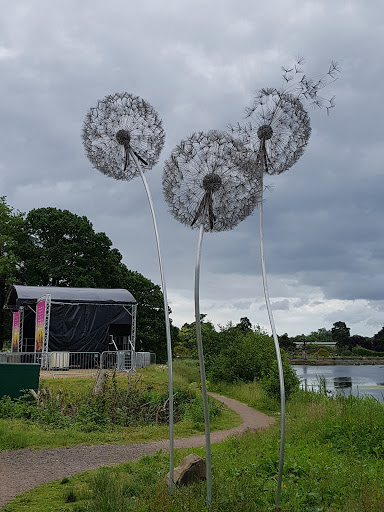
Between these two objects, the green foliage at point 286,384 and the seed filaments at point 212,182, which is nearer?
the seed filaments at point 212,182

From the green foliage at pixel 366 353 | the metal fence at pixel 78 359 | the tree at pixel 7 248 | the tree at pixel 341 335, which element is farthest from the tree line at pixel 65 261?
the tree at pixel 341 335

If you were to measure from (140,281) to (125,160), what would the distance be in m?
32.1

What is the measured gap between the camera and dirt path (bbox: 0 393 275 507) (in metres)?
7.53

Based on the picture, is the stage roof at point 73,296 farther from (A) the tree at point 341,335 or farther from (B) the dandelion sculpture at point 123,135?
(A) the tree at point 341,335

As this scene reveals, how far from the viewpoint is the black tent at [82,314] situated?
87.9 feet

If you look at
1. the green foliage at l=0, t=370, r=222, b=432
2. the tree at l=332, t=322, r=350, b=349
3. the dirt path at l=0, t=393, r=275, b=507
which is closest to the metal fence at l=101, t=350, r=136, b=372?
the green foliage at l=0, t=370, r=222, b=432

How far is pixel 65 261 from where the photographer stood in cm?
3644

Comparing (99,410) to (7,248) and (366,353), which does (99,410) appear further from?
(366,353)

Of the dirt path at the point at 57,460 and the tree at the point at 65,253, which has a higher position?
the tree at the point at 65,253

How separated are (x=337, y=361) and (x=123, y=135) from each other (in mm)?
70288

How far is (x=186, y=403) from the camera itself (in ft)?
49.6

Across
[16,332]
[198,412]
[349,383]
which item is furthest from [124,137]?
[349,383]

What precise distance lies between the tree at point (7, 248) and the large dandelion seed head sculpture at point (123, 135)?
29.0 metres

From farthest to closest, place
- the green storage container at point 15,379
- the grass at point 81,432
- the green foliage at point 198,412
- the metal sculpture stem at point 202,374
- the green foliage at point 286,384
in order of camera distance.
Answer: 1. the green foliage at point 286,384
2. the green storage container at point 15,379
3. the green foliage at point 198,412
4. the grass at point 81,432
5. the metal sculpture stem at point 202,374
